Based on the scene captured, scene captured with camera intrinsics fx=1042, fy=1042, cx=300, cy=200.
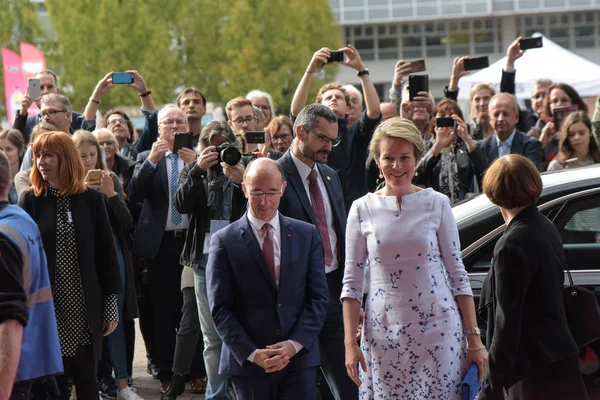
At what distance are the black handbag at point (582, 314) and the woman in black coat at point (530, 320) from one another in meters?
0.15

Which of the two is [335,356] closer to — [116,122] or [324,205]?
[324,205]

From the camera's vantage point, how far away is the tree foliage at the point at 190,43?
36.5 m

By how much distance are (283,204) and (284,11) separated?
119 ft

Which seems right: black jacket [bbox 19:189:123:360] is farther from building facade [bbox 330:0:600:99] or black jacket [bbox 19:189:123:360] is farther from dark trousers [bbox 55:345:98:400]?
building facade [bbox 330:0:600:99]

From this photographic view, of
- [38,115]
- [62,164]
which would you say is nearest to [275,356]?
[62,164]

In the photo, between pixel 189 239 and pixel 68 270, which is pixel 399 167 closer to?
pixel 68 270

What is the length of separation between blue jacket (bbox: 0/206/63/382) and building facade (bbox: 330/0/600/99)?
174ft

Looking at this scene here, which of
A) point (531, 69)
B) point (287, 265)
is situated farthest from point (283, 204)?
point (531, 69)

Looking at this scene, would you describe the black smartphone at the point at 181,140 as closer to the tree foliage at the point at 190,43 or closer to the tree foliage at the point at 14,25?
the tree foliage at the point at 190,43

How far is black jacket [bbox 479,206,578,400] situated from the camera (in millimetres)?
4770

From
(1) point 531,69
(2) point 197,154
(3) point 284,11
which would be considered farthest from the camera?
(3) point 284,11

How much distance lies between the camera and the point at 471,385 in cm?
498

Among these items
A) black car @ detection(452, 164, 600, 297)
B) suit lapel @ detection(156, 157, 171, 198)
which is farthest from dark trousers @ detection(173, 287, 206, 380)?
black car @ detection(452, 164, 600, 297)

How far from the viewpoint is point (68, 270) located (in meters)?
6.49
